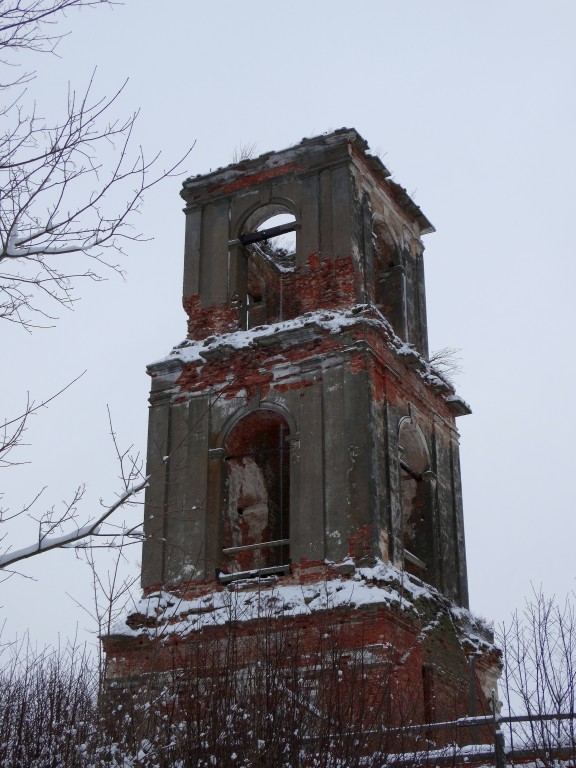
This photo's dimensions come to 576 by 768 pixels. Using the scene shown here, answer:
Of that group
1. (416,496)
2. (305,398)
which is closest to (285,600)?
(305,398)

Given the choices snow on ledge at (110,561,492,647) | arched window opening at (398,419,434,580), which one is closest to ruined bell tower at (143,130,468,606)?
arched window opening at (398,419,434,580)

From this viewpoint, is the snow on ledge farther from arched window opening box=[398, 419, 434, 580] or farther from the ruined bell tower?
arched window opening box=[398, 419, 434, 580]

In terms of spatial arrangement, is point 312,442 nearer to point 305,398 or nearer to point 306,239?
point 305,398

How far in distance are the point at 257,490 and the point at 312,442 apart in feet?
5.84

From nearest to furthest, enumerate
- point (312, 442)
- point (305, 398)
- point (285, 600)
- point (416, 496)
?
point (285, 600) → point (312, 442) → point (305, 398) → point (416, 496)

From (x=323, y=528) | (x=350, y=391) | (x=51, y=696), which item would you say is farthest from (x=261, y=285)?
(x=51, y=696)

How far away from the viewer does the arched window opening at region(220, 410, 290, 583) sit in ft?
52.5

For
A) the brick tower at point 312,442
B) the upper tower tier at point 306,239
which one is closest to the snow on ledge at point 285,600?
the brick tower at point 312,442

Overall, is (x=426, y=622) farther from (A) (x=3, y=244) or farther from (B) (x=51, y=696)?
(A) (x=3, y=244)

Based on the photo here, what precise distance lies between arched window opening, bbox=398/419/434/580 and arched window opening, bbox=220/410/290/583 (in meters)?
1.63

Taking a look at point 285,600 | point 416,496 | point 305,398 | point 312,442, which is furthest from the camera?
point 416,496

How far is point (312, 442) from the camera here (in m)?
15.3

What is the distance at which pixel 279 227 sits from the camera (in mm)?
17625

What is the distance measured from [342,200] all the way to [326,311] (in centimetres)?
185
